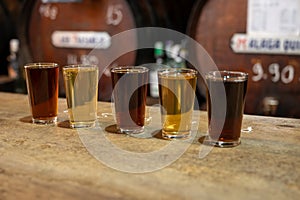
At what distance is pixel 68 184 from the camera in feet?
2.48

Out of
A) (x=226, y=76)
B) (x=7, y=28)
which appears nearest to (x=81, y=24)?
(x=7, y=28)

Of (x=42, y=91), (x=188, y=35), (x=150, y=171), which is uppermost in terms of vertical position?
(x=188, y=35)

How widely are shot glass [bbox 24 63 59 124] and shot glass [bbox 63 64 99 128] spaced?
6 centimetres

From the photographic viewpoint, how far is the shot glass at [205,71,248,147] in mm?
933

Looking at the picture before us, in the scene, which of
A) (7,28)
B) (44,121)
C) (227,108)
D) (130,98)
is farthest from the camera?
(7,28)

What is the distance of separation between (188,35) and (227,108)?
1.05 meters

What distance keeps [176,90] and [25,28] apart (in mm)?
1678

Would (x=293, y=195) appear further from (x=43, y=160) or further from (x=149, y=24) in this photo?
(x=149, y=24)

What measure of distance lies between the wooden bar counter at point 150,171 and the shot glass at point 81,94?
51mm

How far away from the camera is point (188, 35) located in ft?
6.37

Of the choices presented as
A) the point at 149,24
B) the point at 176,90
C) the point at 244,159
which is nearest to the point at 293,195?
the point at 244,159

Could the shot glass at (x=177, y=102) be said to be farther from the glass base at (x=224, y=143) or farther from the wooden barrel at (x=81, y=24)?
the wooden barrel at (x=81, y=24)

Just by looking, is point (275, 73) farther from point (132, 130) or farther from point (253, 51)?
point (132, 130)

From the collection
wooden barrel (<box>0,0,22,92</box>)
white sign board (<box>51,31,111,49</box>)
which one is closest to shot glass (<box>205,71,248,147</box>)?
white sign board (<box>51,31,111,49</box>)
